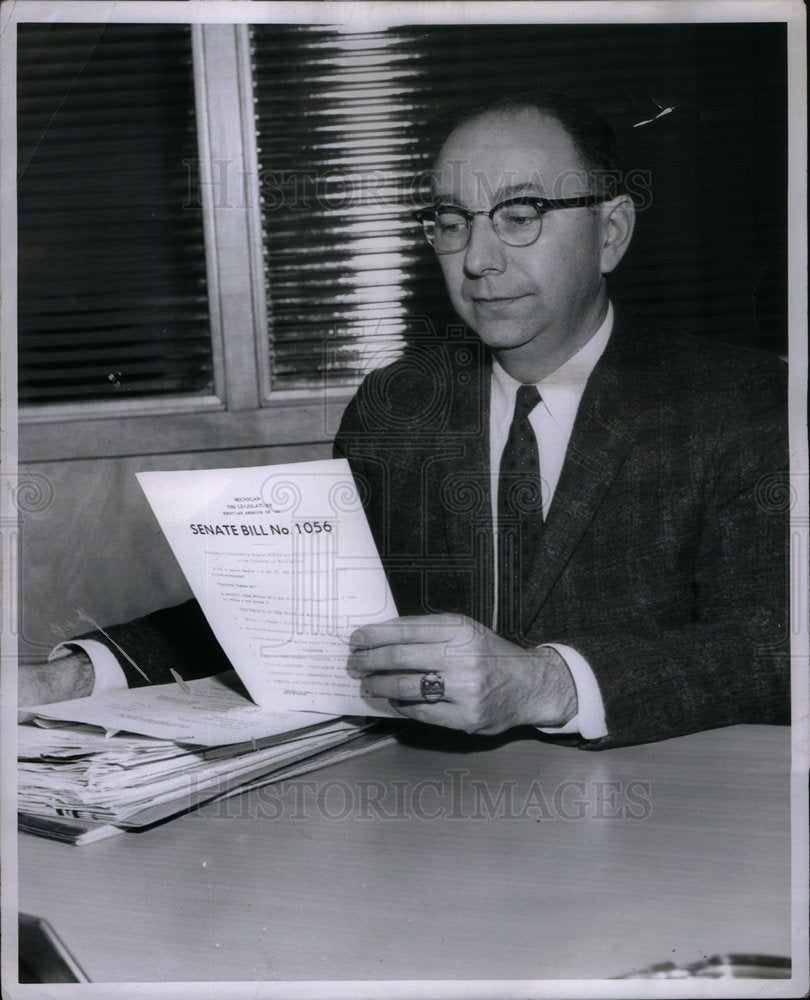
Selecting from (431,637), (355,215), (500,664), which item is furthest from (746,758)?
(355,215)

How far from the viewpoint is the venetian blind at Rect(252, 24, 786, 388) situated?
142cm

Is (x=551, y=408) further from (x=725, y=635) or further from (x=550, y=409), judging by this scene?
(x=725, y=635)

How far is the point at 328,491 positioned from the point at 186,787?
1.46 ft

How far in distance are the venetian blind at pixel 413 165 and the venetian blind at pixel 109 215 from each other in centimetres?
12

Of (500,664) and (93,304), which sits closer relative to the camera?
(500,664)

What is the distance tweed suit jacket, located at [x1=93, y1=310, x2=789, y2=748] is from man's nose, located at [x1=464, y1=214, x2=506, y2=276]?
0.11 m

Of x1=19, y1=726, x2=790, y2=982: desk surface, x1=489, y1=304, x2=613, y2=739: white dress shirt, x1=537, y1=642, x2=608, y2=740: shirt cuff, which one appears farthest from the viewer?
x1=489, y1=304, x2=613, y2=739: white dress shirt

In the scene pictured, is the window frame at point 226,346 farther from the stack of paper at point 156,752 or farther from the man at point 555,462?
the stack of paper at point 156,752

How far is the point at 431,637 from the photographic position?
1.35m

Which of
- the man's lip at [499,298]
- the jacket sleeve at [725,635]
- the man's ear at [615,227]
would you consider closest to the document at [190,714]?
the jacket sleeve at [725,635]

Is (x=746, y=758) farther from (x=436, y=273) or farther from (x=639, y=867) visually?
(x=436, y=273)

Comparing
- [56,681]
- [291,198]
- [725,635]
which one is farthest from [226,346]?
[725,635]

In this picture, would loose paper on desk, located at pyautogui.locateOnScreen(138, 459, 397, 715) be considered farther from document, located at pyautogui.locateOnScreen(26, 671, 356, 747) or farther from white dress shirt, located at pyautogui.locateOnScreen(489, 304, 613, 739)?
white dress shirt, located at pyautogui.locateOnScreen(489, 304, 613, 739)

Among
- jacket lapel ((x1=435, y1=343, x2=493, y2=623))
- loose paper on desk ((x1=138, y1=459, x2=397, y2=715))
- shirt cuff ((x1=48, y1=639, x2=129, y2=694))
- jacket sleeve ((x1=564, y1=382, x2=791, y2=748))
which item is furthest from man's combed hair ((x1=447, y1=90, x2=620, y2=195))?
shirt cuff ((x1=48, y1=639, x2=129, y2=694))
